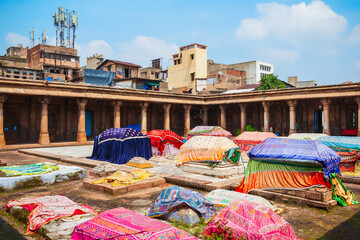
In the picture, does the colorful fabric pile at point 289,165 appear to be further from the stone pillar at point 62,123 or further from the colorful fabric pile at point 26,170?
the stone pillar at point 62,123

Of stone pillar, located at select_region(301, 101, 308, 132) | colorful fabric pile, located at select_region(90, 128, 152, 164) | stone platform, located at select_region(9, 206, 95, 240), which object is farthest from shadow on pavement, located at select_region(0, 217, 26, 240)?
stone pillar, located at select_region(301, 101, 308, 132)

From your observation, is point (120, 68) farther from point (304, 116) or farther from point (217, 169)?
point (217, 169)

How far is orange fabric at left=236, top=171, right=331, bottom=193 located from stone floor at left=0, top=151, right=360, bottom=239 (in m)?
0.59

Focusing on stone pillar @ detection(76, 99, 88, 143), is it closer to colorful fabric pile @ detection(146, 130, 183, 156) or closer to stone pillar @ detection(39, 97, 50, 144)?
stone pillar @ detection(39, 97, 50, 144)

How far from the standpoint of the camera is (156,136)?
17.0 metres

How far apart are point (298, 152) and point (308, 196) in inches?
45.8

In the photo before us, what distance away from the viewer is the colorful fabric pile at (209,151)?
1134 cm


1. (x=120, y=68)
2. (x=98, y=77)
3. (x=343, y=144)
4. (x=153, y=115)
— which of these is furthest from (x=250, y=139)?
(x=120, y=68)

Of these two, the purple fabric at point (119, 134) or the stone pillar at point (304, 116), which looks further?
the stone pillar at point (304, 116)

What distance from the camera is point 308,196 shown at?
7434 mm

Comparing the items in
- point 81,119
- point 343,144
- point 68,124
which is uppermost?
point 81,119

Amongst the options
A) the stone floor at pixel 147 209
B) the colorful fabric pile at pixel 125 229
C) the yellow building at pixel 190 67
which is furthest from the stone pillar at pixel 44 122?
the yellow building at pixel 190 67

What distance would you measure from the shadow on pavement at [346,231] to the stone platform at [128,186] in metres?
5.26

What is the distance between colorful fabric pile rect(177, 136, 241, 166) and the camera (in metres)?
11.3
